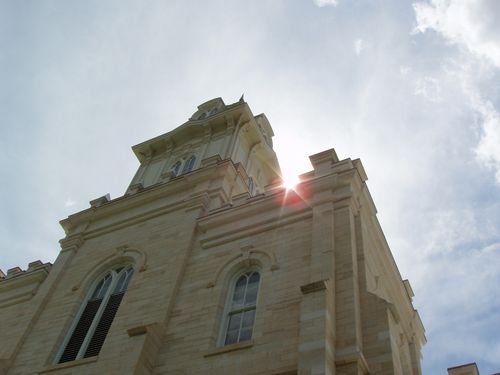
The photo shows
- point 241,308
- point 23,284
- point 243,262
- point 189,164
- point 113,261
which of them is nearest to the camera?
point 241,308

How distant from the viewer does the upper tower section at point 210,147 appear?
26.6 metres

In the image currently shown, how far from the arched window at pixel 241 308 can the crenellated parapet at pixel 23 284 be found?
9.59 metres

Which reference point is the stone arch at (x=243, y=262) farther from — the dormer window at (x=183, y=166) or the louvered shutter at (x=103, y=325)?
the dormer window at (x=183, y=166)

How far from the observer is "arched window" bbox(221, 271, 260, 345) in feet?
47.8

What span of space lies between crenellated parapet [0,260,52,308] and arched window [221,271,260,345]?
31.4 ft

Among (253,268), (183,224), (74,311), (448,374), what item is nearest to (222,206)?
(183,224)

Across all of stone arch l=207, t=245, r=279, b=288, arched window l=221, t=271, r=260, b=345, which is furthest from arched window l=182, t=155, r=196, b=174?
arched window l=221, t=271, r=260, b=345

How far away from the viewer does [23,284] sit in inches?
882

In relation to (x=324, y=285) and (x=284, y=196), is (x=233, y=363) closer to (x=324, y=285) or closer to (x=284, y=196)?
(x=324, y=285)

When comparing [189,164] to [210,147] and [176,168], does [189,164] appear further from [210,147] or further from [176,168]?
[210,147]

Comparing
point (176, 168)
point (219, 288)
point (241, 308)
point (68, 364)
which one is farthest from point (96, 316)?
point (176, 168)

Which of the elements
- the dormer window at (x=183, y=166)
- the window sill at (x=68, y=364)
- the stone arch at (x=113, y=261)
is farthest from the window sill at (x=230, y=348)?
the dormer window at (x=183, y=166)

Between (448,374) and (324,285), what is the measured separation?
4.56 meters

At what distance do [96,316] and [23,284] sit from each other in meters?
6.09
